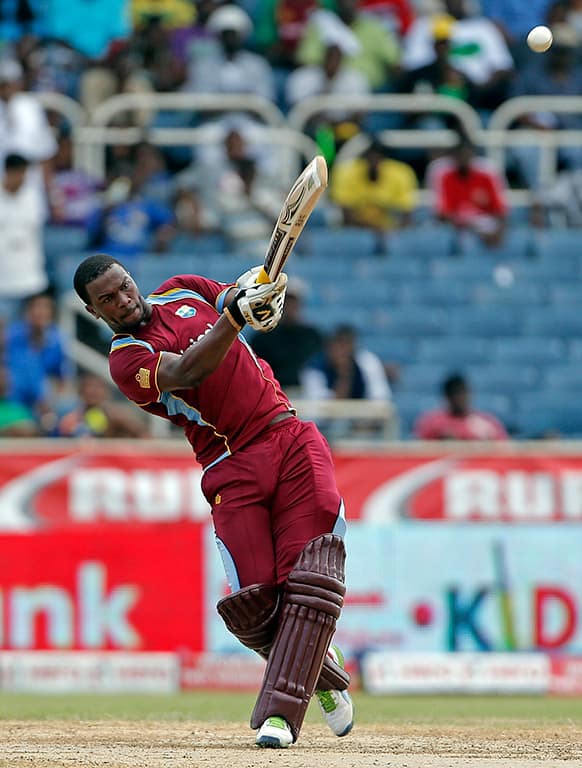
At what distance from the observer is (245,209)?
1512 centimetres

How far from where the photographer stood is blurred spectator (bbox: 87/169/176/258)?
1472 centimetres

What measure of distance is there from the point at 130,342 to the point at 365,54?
1022 centimetres

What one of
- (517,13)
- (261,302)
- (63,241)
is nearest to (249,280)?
(261,302)

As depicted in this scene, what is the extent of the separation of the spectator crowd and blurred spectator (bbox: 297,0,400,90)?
20 mm

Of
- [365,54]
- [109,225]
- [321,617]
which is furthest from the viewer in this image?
[365,54]

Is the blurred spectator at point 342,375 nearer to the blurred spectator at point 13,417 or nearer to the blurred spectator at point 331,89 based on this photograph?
the blurred spectator at point 13,417

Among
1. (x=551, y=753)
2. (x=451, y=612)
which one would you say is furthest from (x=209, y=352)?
(x=451, y=612)

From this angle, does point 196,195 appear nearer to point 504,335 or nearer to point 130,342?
point 504,335

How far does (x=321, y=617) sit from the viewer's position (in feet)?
22.9

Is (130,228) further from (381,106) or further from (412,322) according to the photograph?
(381,106)

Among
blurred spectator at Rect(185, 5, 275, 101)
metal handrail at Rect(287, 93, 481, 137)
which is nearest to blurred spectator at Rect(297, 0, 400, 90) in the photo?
blurred spectator at Rect(185, 5, 275, 101)

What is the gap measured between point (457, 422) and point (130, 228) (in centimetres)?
356

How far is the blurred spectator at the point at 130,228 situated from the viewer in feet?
48.3

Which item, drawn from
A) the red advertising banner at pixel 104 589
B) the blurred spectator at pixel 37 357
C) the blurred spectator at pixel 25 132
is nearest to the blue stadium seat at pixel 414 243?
the blurred spectator at pixel 25 132
